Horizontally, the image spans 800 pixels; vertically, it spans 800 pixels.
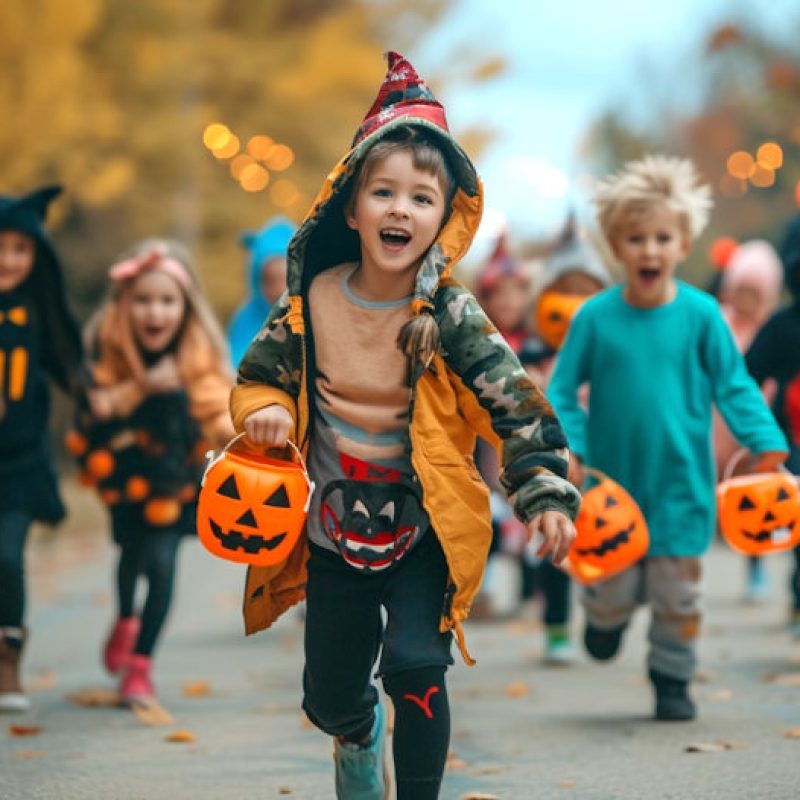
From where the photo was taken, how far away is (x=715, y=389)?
6488mm

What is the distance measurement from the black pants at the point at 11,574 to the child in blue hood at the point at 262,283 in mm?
2679

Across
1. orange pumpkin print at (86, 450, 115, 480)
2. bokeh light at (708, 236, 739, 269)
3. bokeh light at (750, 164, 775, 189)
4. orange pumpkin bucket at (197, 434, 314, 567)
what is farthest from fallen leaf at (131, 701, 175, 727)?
bokeh light at (750, 164, 775, 189)

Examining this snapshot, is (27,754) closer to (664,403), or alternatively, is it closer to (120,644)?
(120,644)

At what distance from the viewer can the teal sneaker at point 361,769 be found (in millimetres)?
4660

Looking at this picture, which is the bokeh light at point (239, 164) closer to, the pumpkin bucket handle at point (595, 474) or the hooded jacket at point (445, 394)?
the pumpkin bucket handle at point (595, 474)

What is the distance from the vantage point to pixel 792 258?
8016mm

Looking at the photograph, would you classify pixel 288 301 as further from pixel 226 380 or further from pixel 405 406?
pixel 226 380

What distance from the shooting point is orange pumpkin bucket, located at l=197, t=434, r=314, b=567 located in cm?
441

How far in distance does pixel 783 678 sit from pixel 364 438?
3730mm

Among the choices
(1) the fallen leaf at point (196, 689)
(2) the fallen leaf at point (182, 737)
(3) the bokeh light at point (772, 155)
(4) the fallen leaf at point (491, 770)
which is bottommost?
(2) the fallen leaf at point (182, 737)

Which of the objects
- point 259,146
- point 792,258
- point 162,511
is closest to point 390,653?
point 162,511

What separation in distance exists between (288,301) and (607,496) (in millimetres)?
1961

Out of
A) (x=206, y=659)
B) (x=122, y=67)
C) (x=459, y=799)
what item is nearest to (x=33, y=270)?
(x=206, y=659)

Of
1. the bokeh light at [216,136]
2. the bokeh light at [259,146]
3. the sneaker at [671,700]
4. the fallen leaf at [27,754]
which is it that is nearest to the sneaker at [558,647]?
the sneaker at [671,700]
